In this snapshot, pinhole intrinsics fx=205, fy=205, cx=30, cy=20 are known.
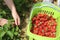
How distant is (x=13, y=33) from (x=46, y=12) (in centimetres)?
39

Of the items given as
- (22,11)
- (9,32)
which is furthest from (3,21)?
(22,11)

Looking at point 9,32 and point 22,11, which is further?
point 22,11

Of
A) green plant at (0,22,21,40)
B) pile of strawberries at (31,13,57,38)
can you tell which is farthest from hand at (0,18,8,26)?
pile of strawberries at (31,13,57,38)

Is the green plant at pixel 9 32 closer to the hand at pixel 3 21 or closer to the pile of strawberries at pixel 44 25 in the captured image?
the hand at pixel 3 21

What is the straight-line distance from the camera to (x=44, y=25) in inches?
74.2

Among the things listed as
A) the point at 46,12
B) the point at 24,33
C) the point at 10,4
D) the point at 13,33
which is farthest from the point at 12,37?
the point at 46,12

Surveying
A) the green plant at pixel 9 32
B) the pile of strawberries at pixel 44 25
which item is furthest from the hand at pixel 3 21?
the pile of strawberries at pixel 44 25

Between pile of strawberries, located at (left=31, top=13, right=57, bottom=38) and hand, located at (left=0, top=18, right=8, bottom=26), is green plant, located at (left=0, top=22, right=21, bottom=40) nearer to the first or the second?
hand, located at (left=0, top=18, right=8, bottom=26)

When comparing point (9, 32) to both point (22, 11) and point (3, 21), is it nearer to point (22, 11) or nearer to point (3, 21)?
point (3, 21)

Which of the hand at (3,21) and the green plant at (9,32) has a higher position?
the hand at (3,21)

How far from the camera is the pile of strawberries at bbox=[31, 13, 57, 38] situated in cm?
184

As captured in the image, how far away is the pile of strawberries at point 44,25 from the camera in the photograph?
1836mm

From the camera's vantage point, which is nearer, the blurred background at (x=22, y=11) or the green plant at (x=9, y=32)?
the green plant at (x=9, y=32)

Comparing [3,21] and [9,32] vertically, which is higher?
[3,21]
